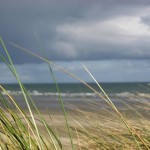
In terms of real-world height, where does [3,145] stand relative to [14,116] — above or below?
below

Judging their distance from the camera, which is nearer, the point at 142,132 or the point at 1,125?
the point at 1,125

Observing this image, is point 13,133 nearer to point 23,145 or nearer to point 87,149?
point 23,145

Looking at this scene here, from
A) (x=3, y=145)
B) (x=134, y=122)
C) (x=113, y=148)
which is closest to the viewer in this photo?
(x=3, y=145)

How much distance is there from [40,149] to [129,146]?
1.27m

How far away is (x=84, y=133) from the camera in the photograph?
124 inches

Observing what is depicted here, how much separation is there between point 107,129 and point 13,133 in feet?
4.86

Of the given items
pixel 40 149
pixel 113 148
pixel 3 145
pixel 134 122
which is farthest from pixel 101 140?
pixel 40 149

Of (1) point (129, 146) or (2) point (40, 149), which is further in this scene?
(1) point (129, 146)

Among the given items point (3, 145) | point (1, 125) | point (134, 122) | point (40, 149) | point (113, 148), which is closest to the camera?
point (40, 149)

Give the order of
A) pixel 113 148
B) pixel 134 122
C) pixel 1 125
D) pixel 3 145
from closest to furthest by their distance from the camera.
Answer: pixel 1 125
pixel 3 145
pixel 113 148
pixel 134 122


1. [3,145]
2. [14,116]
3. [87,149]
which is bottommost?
[87,149]

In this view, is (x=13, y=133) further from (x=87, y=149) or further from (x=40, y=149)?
(x=87, y=149)

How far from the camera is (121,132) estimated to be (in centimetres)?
314

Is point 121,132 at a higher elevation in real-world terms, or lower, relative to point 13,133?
lower
